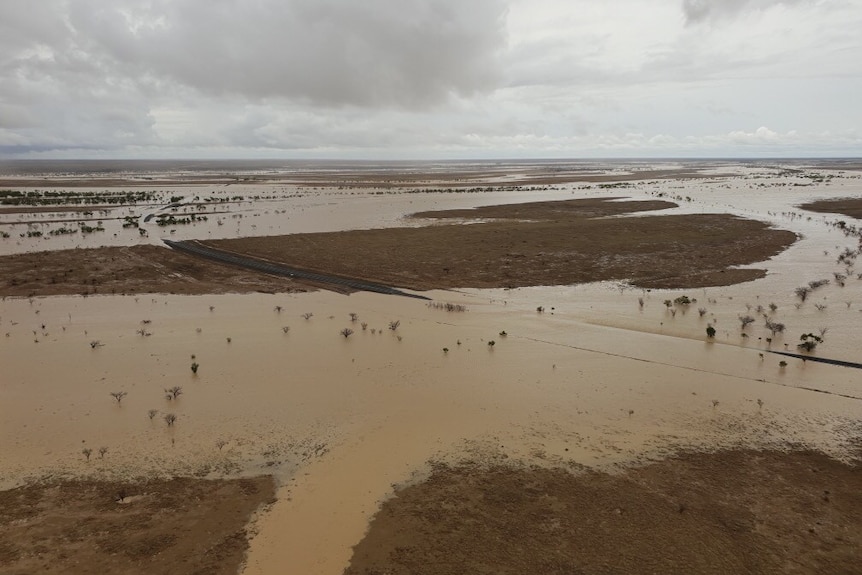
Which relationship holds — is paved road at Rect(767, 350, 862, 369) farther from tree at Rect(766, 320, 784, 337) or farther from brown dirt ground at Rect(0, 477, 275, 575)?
brown dirt ground at Rect(0, 477, 275, 575)

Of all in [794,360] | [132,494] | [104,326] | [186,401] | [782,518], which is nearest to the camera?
[782,518]

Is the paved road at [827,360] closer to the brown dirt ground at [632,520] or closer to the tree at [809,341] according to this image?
the tree at [809,341]

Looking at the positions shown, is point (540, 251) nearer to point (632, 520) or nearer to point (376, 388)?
point (376, 388)

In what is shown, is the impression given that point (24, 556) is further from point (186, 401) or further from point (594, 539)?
point (594, 539)

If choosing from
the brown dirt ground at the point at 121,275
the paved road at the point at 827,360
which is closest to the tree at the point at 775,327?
the paved road at the point at 827,360

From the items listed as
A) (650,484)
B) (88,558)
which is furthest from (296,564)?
(650,484)

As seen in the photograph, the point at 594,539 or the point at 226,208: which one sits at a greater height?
the point at 226,208

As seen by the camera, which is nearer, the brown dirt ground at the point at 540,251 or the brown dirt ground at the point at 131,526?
the brown dirt ground at the point at 131,526
